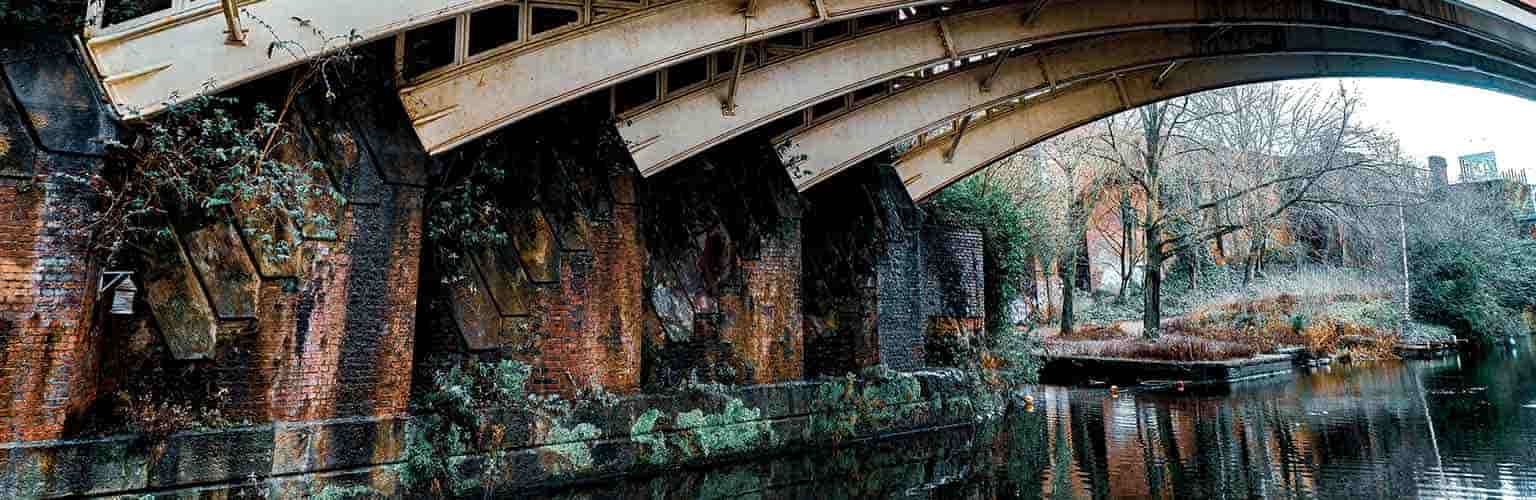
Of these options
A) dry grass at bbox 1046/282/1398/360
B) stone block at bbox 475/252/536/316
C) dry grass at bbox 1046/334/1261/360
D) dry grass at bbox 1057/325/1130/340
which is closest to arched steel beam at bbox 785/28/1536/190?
stone block at bbox 475/252/536/316

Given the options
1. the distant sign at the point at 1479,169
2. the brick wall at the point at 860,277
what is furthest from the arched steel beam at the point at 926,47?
the distant sign at the point at 1479,169

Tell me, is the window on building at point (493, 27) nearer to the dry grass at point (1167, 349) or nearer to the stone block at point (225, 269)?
the stone block at point (225, 269)

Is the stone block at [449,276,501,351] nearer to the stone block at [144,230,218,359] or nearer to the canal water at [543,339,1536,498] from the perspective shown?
the canal water at [543,339,1536,498]

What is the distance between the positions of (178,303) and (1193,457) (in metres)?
10.1

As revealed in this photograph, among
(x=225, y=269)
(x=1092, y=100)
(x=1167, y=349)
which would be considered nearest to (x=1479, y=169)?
(x=1167, y=349)

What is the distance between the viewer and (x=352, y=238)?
22.3ft

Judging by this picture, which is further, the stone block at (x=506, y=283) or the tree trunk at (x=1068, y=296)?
the tree trunk at (x=1068, y=296)

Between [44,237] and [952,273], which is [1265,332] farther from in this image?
[44,237]

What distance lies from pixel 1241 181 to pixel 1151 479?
18064 mm

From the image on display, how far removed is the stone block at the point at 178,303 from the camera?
19.3 feet

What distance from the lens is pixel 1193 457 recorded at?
892cm

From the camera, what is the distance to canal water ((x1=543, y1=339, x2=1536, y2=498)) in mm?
7402

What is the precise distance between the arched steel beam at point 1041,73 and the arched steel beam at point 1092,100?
891mm

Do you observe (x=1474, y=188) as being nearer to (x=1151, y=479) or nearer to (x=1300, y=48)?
(x=1300, y=48)
